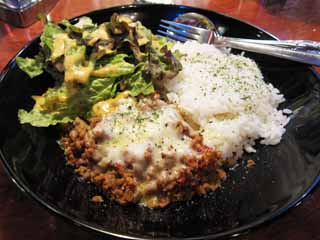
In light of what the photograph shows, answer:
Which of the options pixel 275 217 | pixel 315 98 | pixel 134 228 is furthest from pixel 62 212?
pixel 315 98

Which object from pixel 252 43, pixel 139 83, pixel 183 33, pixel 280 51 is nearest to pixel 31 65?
pixel 139 83

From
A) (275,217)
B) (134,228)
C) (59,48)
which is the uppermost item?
(59,48)

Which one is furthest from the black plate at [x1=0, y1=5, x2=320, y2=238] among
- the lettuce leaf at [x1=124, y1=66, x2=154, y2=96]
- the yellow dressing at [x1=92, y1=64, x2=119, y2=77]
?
the lettuce leaf at [x1=124, y1=66, x2=154, y2=96]

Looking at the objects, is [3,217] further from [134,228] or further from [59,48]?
[59,48]

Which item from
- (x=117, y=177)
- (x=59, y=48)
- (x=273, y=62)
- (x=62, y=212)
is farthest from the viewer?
(x=273, y=62)

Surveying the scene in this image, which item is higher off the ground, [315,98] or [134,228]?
[315,98]

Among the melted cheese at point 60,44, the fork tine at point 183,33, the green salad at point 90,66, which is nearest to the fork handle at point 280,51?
the fork tine at point 183,33

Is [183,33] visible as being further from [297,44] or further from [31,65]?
[31,65]

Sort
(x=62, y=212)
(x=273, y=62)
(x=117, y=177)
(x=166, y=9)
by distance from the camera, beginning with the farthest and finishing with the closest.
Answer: (x=166, y=9), (x=273, y=62), (x=117, y=177), (x=62, y=212)

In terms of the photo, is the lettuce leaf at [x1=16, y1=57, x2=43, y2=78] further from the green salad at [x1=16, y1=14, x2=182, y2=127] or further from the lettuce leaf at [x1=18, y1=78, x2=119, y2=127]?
the lettuce leaf at [x1=18, y1=78, x2=119, y2=127]

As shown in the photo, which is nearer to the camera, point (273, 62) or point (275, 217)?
point (275, 217)

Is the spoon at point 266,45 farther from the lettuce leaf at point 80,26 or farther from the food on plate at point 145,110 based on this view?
the lettuce leaf at point 80,26
